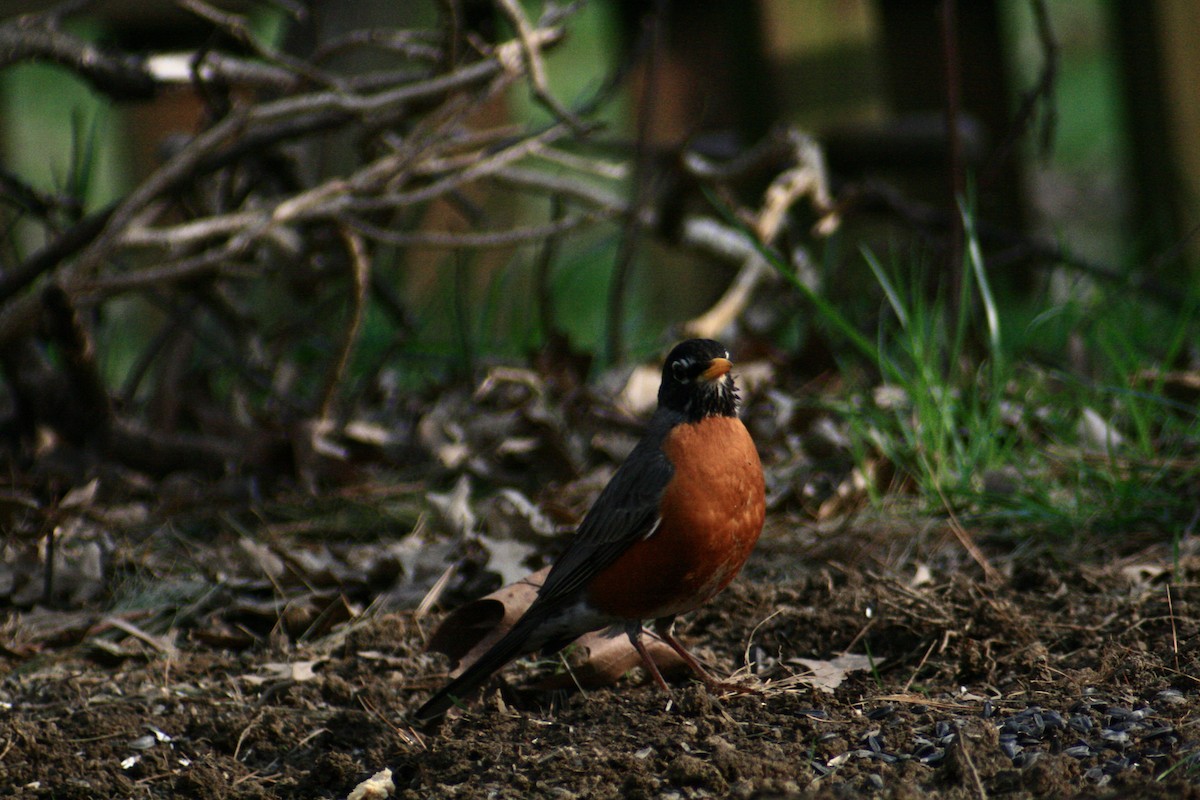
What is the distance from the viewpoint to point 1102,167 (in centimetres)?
1300

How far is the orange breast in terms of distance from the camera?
2672mm

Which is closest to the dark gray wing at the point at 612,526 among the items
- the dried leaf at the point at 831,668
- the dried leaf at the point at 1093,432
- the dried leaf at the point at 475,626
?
the dried leaf at the point at 475,626

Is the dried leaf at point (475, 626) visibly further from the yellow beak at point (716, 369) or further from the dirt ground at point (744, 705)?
the yellow beak at point (716, 369)

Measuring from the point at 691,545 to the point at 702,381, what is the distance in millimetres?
464

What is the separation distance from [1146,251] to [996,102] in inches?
60.2

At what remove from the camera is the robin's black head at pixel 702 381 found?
2.92 m

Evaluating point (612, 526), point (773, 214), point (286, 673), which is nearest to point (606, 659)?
point (612, 526)

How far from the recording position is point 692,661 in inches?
106

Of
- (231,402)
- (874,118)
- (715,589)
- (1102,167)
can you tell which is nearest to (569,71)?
(1102,167)

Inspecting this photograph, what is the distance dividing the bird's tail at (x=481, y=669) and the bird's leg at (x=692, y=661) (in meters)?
0.31

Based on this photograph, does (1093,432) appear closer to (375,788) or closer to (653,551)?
(653,551)

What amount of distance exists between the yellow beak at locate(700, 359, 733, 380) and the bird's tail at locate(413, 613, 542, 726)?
0.74m

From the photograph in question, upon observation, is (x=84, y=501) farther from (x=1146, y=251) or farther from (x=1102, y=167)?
(x=1102, y=167)

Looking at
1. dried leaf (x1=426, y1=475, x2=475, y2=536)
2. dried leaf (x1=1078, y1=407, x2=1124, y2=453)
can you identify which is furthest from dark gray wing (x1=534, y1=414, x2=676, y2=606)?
dried leaf (x1=1078, y1=407, x2=1124, y2=453)
